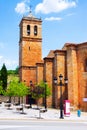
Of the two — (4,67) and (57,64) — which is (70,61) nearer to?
(57,64)

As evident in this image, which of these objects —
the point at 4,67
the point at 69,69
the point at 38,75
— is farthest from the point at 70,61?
the point at 4,67

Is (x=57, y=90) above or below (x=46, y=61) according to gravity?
below

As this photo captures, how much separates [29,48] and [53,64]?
10607mm

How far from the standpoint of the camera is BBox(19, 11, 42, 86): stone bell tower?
189ft

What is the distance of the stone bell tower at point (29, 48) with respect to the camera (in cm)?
5759

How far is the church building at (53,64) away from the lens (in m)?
40.5

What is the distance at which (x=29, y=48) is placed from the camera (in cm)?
5812

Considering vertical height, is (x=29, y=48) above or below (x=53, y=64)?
above

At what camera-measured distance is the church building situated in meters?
40.5

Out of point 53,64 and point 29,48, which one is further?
point 29,48

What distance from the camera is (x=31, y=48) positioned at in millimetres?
58031

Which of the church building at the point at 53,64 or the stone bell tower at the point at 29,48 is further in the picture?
the stone bell tower at the point at 29,48

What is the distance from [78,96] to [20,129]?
23.6 m

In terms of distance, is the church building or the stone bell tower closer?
the church building
